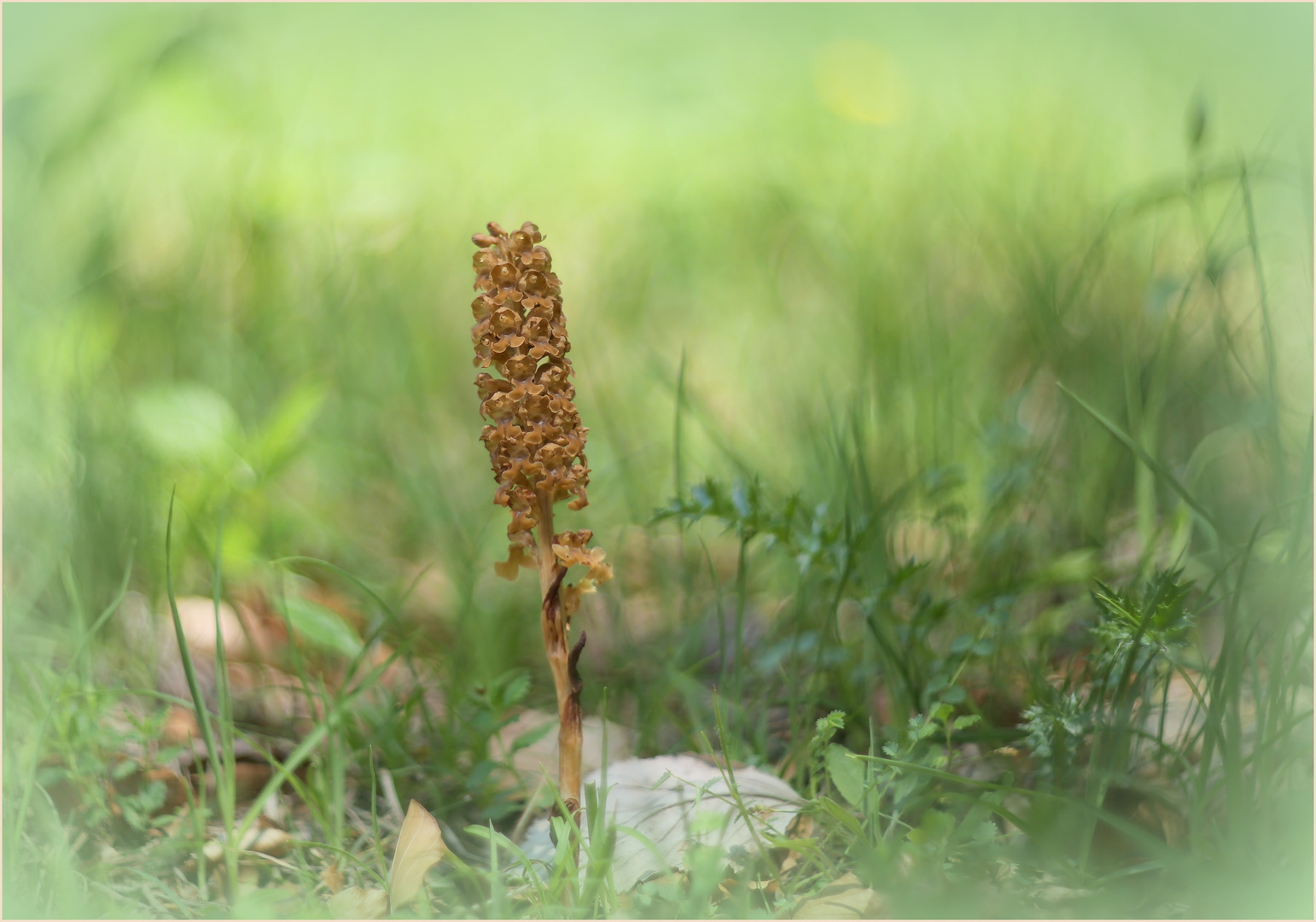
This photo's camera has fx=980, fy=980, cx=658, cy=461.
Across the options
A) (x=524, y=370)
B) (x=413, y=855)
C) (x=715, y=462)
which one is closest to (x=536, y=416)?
(x=524, y=370)

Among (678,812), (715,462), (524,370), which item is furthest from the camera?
(715,462)

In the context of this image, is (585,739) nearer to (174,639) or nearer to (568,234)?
(174,639)

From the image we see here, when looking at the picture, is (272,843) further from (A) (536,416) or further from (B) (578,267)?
(B) (578,267)

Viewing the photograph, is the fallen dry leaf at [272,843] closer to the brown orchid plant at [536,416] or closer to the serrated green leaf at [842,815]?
the brown orchid plant at [536,416]

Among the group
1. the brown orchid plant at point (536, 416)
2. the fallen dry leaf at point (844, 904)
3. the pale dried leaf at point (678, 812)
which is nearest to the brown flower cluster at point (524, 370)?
the brown orchid plant at point (536, 416)

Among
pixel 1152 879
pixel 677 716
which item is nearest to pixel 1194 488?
pixel 1152 879

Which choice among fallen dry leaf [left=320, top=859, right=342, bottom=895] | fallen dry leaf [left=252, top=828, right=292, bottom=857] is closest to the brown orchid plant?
fallen dry leaf [left=320, top=859, right=342, bottom=895]

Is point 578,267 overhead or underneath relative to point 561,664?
overhead
